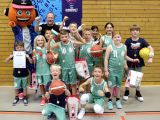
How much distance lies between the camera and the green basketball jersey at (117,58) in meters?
5.54

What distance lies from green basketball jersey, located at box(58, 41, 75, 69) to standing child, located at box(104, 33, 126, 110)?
0.62 m

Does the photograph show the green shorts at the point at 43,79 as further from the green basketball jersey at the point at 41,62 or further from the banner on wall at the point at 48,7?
the banner on wall at the point at 48,7

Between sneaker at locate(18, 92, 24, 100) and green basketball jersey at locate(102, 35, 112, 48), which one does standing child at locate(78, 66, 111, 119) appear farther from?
sneaker at locate(18, 92, 24, 100)

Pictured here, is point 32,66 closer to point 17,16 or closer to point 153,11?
point 17,16

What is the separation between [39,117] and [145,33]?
10.3 feet

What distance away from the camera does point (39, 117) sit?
16.8ft

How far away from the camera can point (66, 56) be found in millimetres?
5566

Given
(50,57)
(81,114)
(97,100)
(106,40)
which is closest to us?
(81,114)

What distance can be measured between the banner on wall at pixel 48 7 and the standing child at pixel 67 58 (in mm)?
1375

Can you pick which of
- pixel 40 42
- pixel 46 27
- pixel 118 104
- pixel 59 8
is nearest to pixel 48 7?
pixel 59 8

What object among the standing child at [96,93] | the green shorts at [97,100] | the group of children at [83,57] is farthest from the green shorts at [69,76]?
the green shorts at [97,100]

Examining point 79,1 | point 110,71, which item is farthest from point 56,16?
point 110,71

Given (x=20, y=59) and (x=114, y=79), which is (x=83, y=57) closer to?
(x=114, y=79)

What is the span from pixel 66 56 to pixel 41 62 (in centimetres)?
46
